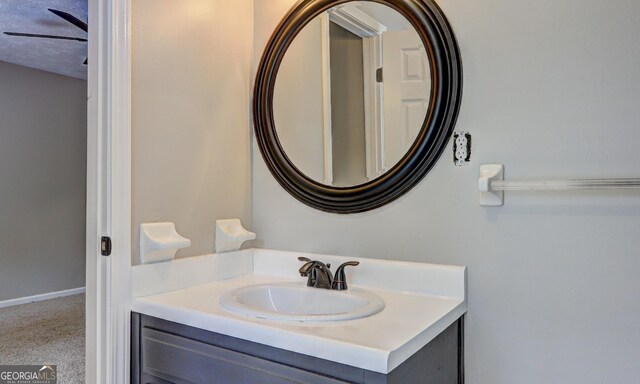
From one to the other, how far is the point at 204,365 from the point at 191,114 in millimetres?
863

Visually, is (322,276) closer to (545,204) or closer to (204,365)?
(204,365)

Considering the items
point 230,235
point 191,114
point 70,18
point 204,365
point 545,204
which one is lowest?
point 204,365

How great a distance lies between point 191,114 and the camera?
61.1 inches

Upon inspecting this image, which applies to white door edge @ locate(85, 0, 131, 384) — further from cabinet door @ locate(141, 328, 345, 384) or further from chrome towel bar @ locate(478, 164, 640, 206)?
chrome towel bar @ locate(478, 164, 640, 206)

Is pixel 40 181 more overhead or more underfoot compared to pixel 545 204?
more overhead

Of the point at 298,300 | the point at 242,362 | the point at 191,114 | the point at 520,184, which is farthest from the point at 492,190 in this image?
→ the point at 191,114

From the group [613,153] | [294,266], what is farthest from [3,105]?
[613,153]

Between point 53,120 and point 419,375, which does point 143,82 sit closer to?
point 419,375

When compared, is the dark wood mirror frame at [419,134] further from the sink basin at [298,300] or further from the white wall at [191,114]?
the sink basin at [298,300]

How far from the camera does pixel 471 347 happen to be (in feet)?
4.26

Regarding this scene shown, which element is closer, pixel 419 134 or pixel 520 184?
pixel 520 184

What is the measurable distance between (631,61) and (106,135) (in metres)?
1.48

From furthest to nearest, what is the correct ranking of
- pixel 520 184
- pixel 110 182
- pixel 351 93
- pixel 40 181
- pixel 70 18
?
pixel 40 181, pixel 70 18, pixel 351 93, pixel 110 182, pixel 520 184

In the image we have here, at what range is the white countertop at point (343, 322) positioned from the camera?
924 mm
